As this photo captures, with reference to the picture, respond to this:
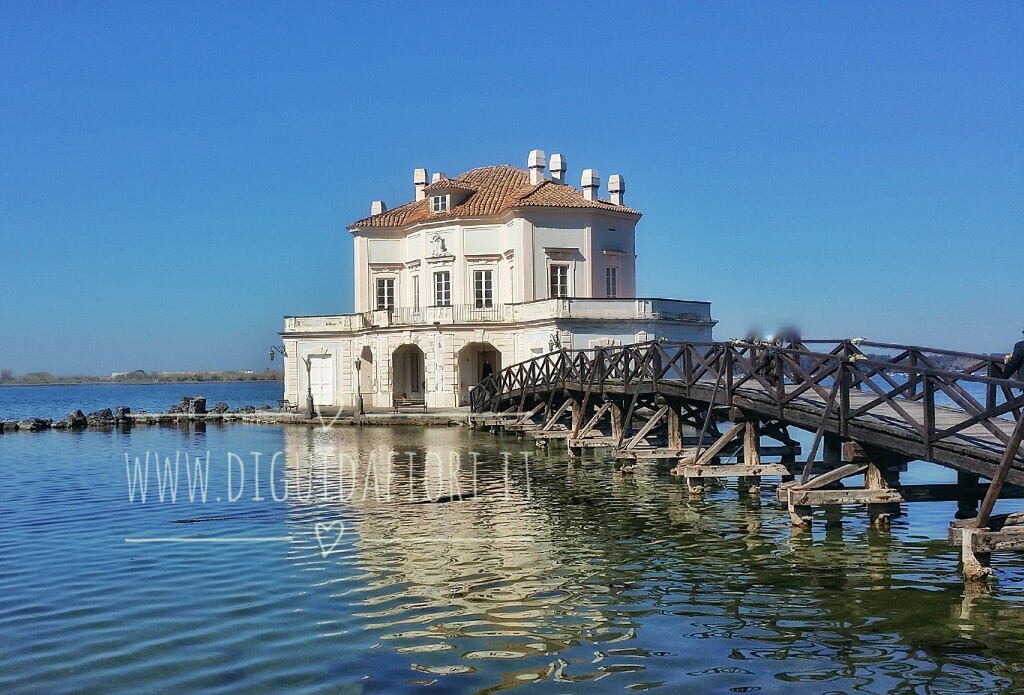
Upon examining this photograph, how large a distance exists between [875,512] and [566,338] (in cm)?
2583

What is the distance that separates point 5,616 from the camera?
10164 mm

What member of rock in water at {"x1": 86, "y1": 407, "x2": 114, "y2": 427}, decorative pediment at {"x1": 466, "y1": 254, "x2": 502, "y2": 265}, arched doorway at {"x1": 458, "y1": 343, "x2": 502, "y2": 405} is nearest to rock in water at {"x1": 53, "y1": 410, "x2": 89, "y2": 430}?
rock in water at {"x1": 86, "y1": 407, "x2": 114, "y2": 427}

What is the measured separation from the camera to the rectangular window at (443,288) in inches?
1796

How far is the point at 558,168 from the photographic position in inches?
1929

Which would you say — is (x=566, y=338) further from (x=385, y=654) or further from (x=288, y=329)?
(x=385, y=654)

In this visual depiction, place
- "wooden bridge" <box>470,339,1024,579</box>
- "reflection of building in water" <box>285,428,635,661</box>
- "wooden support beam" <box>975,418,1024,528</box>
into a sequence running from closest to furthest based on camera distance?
"reflection of building in water" <box>285,428,635,661</box> → "wooden support beam" <box>975,418,1024,528</box> → "wooden bridge" <box>470,339,1024,579</box>

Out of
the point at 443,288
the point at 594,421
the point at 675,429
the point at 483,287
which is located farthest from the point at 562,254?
the point at 675,429

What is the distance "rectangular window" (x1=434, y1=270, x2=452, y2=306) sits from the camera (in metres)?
45.6

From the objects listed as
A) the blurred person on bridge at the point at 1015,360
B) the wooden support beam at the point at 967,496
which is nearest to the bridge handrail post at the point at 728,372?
the wooden support beam at the point at 967,496

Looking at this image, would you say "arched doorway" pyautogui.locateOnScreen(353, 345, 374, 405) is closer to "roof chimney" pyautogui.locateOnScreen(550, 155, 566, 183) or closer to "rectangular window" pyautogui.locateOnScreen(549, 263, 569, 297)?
"rectangular window" pyautogui.locateOnScreen(549, 263, 569, 297)

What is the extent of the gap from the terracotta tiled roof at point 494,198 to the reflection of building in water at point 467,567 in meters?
23.9

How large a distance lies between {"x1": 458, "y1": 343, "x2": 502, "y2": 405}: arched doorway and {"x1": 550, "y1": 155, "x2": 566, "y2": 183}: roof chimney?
1004cm

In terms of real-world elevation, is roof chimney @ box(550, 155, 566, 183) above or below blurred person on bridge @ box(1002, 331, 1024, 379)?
above

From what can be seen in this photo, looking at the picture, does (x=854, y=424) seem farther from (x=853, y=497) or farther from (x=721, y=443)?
(x=721, y=443)
